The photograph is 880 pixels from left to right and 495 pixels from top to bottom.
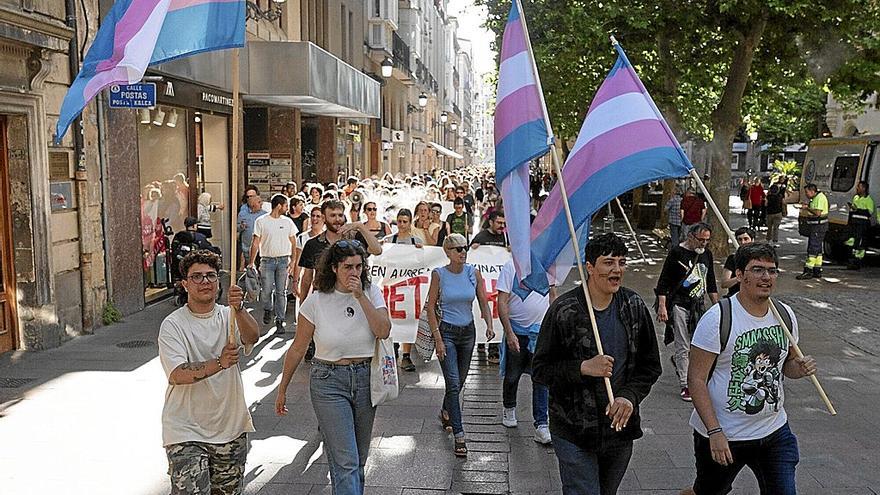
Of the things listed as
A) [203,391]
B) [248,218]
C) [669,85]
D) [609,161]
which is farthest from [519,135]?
[669,85]

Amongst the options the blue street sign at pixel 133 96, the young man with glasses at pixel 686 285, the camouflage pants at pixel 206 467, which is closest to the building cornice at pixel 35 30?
the blue street sign at pixel 133 96

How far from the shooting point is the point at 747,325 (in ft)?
14.1

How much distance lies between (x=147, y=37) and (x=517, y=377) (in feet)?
12.7

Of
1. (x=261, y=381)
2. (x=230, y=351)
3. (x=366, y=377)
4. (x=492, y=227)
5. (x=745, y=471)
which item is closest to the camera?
(x=230, y=351)

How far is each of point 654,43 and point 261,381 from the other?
561 inches

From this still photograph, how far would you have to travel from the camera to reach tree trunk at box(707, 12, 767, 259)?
18.2m

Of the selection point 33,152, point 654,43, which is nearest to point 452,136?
point 654,43

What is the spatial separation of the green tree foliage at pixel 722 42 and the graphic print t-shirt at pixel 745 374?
12591mm

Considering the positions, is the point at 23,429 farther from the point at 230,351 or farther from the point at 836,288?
the point at 836,288

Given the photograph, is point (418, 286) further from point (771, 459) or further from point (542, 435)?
point (771, 459)

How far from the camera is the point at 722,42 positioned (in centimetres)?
1992

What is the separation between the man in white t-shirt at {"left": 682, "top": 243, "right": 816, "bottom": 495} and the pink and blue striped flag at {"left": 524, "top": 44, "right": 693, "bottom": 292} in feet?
2.62

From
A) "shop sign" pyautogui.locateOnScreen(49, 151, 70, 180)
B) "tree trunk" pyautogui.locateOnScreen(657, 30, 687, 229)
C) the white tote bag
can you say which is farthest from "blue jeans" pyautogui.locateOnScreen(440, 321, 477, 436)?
"tree trunk" pyautogui.locateOnScreen(657, 30, 687, 229)

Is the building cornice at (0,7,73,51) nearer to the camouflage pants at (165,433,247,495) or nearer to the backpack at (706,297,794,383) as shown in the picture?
the camouflage pants at (165,433,247,495)
